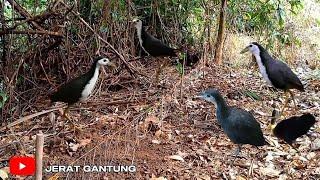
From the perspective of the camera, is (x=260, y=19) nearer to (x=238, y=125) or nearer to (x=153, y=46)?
(x=153, y=46)

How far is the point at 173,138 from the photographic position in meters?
3.55

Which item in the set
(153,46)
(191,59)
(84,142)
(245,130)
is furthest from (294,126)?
(191,59)

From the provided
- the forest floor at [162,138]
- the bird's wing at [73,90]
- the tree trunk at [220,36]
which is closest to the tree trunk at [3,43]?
the forest floor at [162,138]

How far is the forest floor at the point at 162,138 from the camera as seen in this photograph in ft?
10.1

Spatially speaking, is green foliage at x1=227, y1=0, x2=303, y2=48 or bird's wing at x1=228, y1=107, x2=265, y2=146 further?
green foliage at x1=227, y1=0, x2=303, y2=48

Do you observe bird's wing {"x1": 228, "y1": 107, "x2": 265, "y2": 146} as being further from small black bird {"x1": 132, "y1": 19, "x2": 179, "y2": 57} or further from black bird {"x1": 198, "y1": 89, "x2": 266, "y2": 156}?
small black bird {"x1": 132, "y1": 19, "x2": 179, "y2": 57}

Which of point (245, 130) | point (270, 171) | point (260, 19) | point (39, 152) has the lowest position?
point (270, 171)

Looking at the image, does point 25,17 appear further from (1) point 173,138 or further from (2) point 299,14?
(2) point 299,14

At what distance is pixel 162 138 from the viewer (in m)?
3.51

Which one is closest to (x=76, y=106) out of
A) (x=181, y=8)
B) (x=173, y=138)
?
(x=173, y=138)

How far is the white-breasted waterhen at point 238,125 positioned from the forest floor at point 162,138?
255 millimetres

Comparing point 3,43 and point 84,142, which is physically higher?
point 3,43

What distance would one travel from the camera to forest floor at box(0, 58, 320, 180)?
122 inches

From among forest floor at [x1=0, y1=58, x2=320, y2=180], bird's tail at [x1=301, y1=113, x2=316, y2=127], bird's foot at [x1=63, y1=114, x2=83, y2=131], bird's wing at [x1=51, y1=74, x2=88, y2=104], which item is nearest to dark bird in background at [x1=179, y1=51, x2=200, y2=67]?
forest floor at [x1=0, y1=58, x2=320, y2=180]
